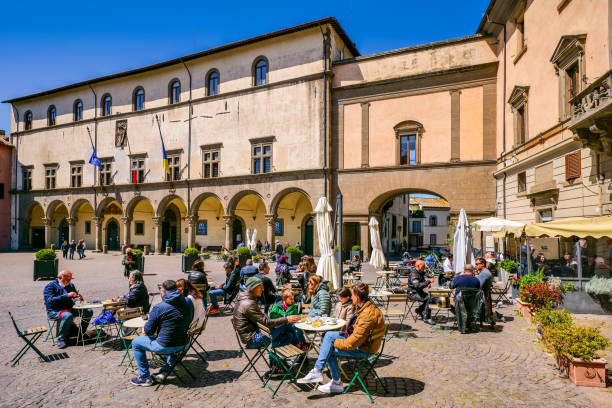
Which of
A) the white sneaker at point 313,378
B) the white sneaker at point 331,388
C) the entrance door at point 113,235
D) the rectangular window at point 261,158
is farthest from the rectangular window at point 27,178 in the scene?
the white sneaker at point 331,388

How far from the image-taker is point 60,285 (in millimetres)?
7320

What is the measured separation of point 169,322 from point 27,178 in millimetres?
40312

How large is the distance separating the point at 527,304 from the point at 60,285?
32.3 feet

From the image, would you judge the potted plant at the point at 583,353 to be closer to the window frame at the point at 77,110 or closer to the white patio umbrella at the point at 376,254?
the white patio umbrella at the point at 376,254

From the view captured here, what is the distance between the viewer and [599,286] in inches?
366

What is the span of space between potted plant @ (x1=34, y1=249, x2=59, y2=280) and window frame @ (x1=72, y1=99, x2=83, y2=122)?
74.4 feet

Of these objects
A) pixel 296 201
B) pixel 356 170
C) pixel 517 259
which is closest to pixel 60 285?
pixel 517 259

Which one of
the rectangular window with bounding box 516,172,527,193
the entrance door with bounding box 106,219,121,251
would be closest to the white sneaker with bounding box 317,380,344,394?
the rectangular window with bounding box 516,172,527,193

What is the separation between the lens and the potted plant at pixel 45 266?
1599cm

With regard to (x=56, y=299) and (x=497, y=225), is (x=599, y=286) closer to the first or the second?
(x=497, y=225)

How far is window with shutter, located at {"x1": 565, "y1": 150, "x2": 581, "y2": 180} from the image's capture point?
12.1 metres

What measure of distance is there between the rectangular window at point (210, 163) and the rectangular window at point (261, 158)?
121 inches

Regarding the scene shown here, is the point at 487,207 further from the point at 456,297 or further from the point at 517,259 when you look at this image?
the point at 456,297

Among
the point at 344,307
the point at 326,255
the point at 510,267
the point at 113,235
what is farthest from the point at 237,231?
the point at 344,307
